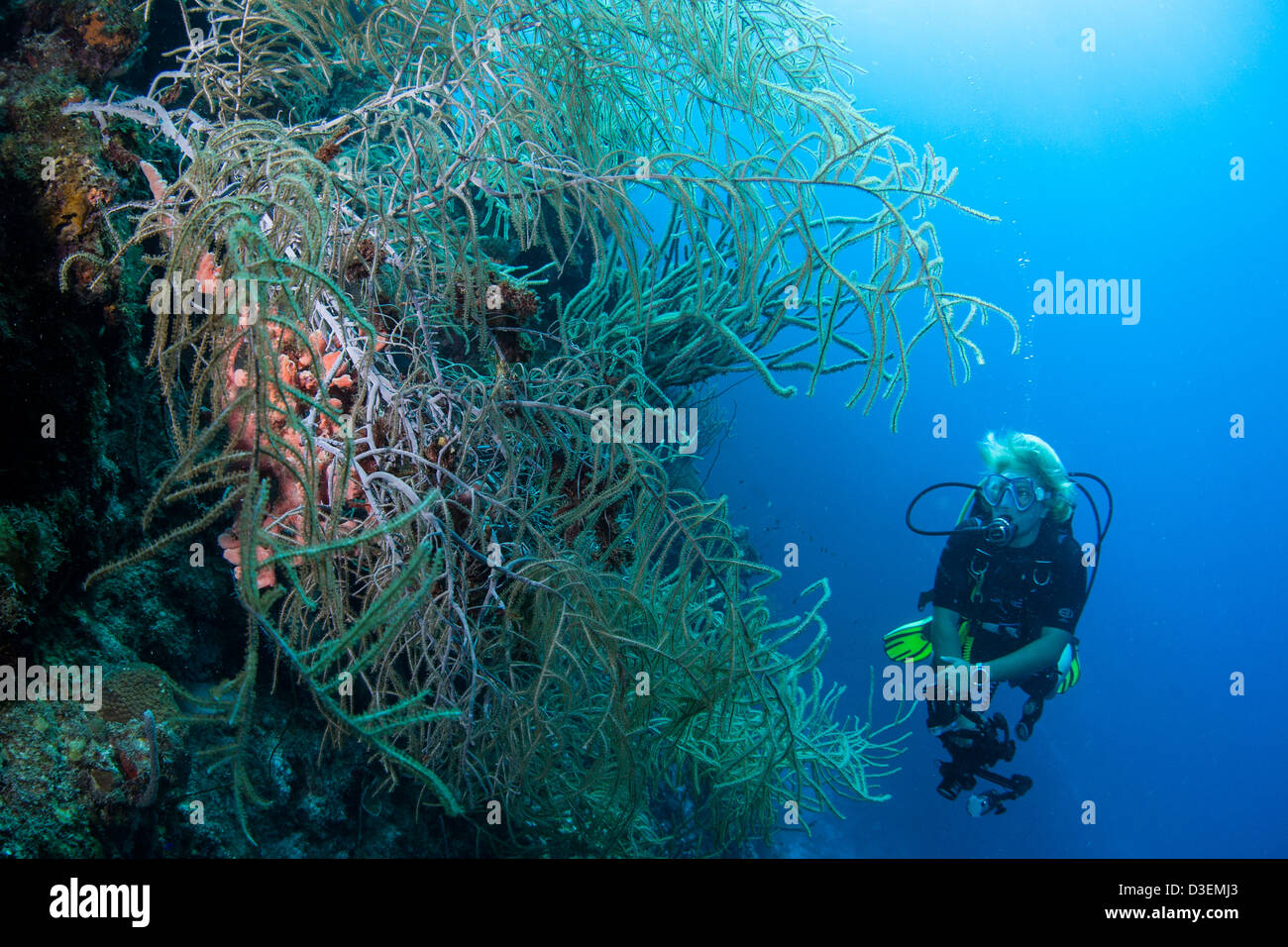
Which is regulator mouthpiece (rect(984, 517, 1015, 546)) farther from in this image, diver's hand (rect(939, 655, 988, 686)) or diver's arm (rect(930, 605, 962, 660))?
diver's hand (rect(939, 655, 988, 686))

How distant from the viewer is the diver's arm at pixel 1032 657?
459 centimetres

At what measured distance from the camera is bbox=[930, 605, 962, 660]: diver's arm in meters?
4.75

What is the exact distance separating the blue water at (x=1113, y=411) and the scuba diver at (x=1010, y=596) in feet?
60.1

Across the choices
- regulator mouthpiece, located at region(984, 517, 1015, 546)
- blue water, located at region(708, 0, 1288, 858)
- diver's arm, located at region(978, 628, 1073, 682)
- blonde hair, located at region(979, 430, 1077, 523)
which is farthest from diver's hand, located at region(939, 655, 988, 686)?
blue water, located at region(708, 0, 1288, 858)

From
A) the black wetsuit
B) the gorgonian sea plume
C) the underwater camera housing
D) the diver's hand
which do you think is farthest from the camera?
the black wetsuit

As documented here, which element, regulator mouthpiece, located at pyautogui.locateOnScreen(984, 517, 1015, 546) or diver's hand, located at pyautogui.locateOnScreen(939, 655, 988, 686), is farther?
regulator mouthpiece, located at pyautogui.locateOnScreen(984, 517, 1015, 546)

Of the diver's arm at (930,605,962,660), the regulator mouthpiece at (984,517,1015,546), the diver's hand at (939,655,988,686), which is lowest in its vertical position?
the diver's hand at (939,655,988,686)

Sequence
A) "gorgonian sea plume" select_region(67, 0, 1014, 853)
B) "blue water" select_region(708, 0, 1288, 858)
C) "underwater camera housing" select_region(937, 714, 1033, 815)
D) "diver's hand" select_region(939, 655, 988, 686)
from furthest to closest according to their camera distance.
→ "blue water" select_region(708, 0, 1288, 858) < "underwater camera housing" select_region(937, 714, 1033, 815) < "diver's hand" select_region(939, 655, 988, 686) < "gorgonian sea plume" select_region(67, 0, 1014, 853)

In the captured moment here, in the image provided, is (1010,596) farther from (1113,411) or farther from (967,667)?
(1113,411)

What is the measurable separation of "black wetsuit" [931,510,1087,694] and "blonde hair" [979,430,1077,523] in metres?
0.17

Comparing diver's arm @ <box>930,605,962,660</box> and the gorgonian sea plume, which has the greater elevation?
the gorgonian sea plume

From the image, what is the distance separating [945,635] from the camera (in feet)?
15.6
